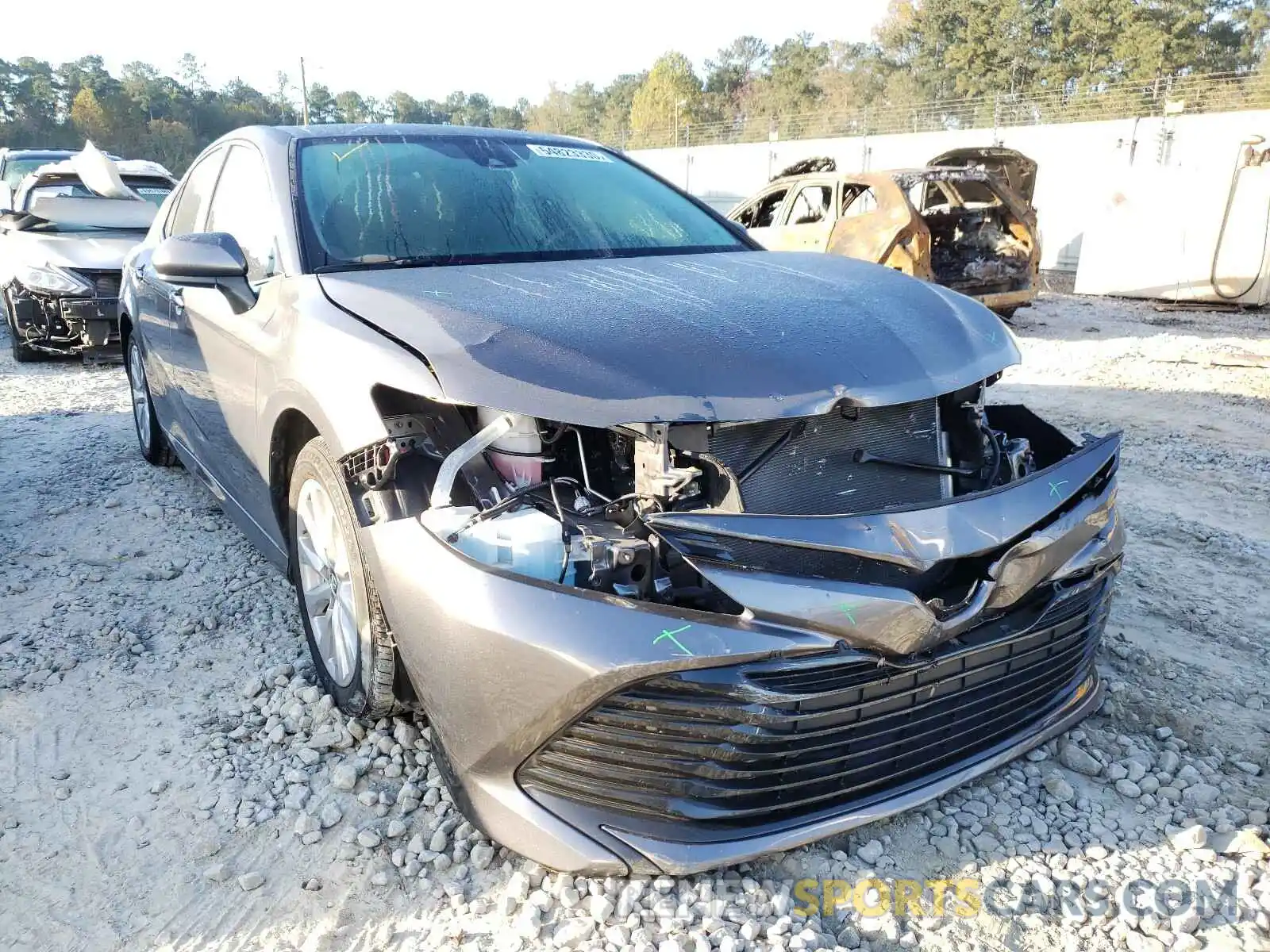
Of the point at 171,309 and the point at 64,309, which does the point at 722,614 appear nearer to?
the point at 171,309

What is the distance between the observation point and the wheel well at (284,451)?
2539 millimetres

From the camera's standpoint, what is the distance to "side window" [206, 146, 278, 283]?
279 cm

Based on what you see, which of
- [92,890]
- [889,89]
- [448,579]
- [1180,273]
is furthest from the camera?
[889,89]

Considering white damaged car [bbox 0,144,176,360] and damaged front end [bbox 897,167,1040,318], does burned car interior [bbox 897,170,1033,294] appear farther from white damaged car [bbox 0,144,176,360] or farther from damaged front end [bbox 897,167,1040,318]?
white damaged car [bbox 0,144,176,360]

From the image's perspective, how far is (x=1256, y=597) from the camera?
11.0 feet

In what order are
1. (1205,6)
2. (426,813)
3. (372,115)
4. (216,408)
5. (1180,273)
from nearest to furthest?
(426,813), (216,408), (1180,273), (1205,6), (372,115)

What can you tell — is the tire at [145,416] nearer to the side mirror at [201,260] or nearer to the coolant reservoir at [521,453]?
the side mirror at [201,260]

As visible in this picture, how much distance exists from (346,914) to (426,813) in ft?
1.06

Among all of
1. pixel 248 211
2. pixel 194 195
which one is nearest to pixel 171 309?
pixel 194 195

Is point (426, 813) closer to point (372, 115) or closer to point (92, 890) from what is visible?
point (92, 890)

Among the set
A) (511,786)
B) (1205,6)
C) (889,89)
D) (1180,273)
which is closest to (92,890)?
(511,786)

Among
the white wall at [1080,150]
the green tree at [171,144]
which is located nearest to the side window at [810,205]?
the white wall at [1080,150]

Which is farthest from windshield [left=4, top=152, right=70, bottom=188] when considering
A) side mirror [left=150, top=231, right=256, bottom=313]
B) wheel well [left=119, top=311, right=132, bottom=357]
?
side mirror [left=150, top=231, right=256, bottom=313]

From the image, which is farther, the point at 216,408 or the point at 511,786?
the point at 216,408
